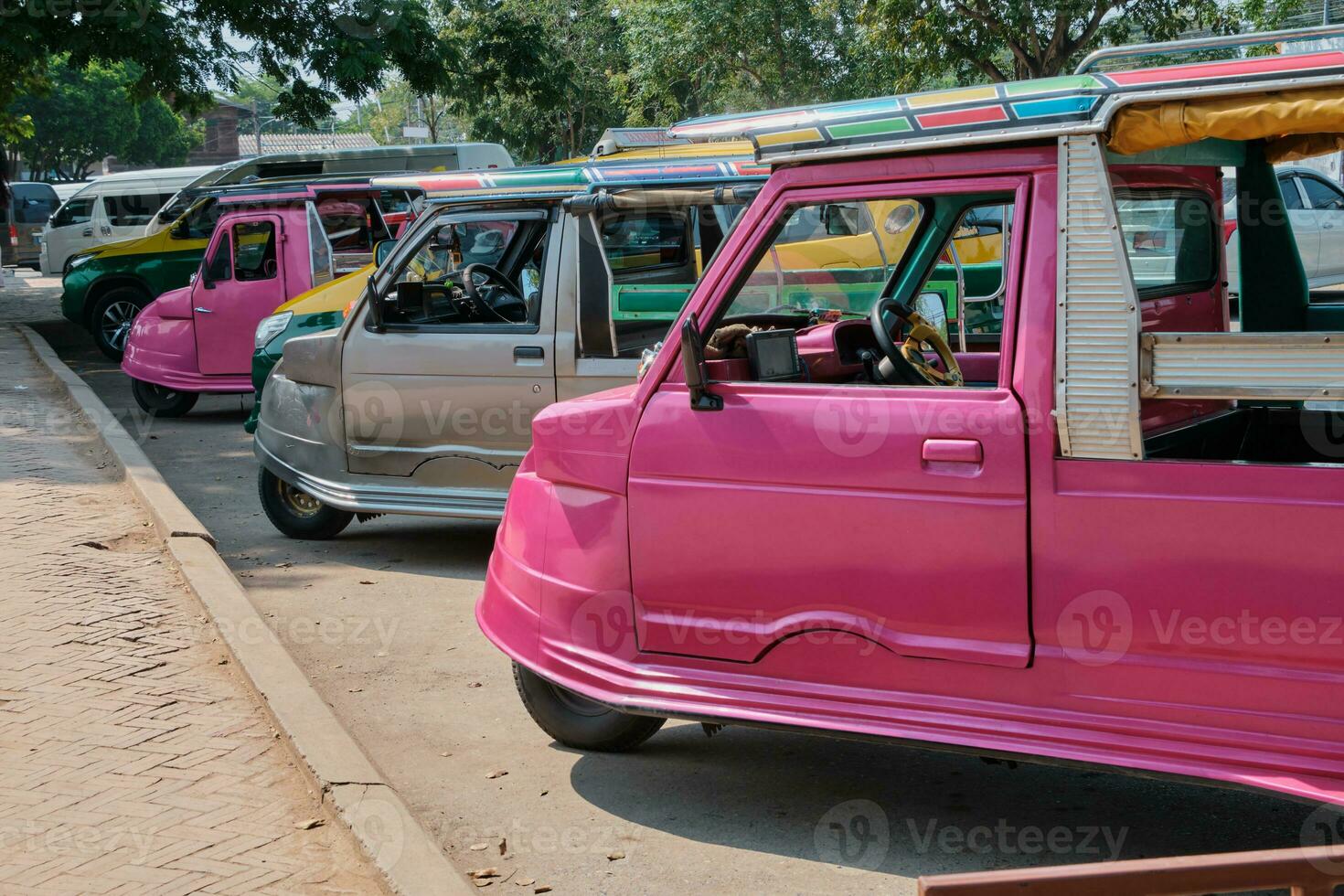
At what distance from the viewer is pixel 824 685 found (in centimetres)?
390

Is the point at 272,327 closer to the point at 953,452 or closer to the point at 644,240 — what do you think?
the point at 644,240

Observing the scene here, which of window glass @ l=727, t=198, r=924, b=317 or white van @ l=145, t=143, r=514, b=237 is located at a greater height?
white van @ l=145, t=143, r=514, b=237

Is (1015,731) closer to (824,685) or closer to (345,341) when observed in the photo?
(824,685)

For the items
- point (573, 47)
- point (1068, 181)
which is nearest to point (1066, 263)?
point (1068, 181)

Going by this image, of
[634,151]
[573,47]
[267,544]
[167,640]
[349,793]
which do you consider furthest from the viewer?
[573,47]

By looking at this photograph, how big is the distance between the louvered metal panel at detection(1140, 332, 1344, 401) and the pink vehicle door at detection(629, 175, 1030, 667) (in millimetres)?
380

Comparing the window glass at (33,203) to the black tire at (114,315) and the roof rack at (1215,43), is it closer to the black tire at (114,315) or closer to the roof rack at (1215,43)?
the black tire at (114,315)

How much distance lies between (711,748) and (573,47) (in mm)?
35210

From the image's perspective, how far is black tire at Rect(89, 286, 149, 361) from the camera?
1758 centimetres

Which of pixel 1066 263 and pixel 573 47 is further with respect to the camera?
pixel 573 47

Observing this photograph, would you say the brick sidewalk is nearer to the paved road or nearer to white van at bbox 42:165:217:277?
the paved road

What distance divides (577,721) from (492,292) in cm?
381

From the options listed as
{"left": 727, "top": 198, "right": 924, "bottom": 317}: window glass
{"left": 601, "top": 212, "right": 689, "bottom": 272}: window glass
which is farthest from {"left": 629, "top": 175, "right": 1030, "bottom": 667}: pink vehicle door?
{"left": 601, "top": 212, "right": 689, "bottom": 272}: window glass

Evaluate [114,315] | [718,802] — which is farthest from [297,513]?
[114,315]
